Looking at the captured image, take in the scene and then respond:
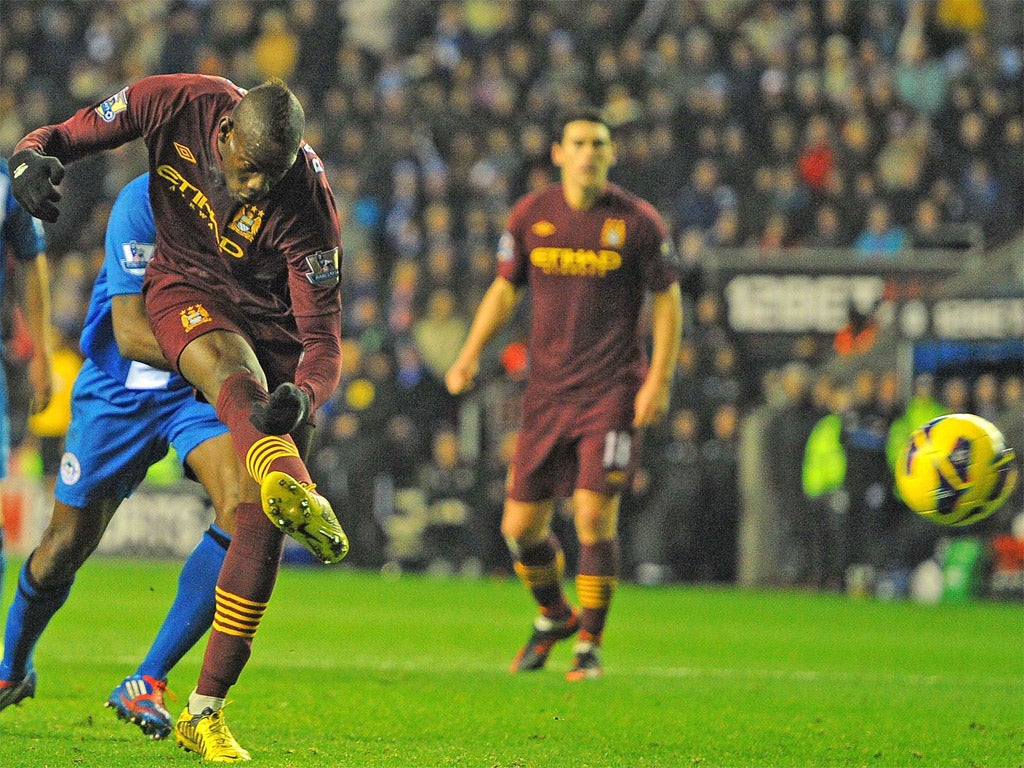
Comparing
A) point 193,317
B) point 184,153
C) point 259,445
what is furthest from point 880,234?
point 259,445

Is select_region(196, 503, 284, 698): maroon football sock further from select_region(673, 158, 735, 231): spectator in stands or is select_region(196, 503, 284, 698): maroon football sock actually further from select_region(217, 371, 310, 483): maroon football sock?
select_region(673, 158, 735, 231): spectator in stands

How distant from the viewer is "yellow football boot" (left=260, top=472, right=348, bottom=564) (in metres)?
4.80

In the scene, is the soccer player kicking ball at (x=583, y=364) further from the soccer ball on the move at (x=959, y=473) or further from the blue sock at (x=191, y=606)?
the blue sock at (x=191, y=606)

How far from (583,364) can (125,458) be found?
3.21 m

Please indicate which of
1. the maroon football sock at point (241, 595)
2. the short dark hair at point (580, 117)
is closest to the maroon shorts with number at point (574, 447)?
the short dark hair at point (580, 117)

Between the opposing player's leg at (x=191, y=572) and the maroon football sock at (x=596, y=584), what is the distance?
9.41 ft

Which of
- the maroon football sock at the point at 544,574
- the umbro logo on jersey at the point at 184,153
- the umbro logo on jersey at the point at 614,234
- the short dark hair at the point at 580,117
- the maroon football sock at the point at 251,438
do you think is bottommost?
the maroon football sock at the point at 544,574

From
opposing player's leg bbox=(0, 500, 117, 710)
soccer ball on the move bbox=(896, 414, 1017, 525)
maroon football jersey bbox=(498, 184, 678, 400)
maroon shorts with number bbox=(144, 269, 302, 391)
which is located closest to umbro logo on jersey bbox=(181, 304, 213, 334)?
maroon shorts with number bbox=(144, 269, 302, 391)

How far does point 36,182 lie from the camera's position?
520 cm

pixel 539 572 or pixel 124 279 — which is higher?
pixel 124 279

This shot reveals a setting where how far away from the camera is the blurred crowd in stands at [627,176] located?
15.9 meters

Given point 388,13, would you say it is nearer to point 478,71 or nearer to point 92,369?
point 478,71

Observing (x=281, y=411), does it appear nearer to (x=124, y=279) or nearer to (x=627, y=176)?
(x=124, y=279)

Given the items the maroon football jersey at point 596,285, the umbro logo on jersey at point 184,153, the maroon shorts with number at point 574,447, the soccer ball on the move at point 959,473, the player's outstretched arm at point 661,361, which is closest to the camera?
the umbro logo on jersey at point 184,153
